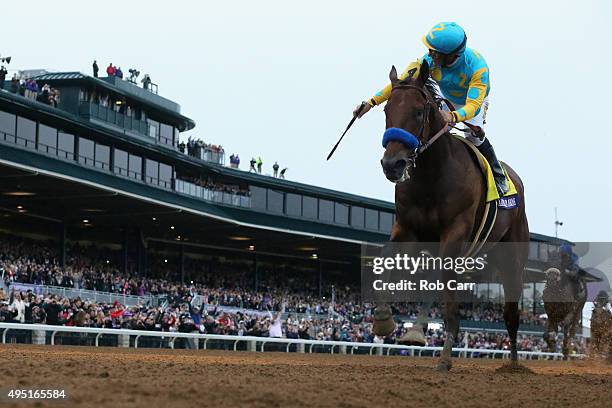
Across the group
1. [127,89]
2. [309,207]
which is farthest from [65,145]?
[309,207]

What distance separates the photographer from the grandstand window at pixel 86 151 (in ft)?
116

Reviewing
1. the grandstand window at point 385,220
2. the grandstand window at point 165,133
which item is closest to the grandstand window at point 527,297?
the grandstand window at point 385,220

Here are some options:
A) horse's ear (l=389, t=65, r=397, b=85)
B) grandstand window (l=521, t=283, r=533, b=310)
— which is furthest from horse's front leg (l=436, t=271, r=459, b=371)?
grandstand window (l=521, t=283, r=533, b=310)

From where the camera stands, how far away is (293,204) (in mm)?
46188

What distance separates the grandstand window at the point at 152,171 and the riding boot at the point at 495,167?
30566 mm

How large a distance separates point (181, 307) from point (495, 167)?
1917cm

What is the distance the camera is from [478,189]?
29.4ft

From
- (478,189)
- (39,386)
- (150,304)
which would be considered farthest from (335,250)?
(39,386)

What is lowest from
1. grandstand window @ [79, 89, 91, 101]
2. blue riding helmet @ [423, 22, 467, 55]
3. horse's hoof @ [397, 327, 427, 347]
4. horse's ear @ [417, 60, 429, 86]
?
horse's hoof @ [397, 327, 427, 347]

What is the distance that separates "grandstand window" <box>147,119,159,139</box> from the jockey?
38288mm

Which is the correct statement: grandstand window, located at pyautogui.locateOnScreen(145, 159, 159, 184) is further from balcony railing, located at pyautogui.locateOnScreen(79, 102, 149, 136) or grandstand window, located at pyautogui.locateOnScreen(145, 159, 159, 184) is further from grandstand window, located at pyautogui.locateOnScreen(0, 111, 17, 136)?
grandstand window, located at pyautogui.locateOnScreen(0, 111, 17, 136)

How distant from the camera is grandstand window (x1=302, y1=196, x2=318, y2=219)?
154 feet

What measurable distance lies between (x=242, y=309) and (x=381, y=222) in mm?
19178

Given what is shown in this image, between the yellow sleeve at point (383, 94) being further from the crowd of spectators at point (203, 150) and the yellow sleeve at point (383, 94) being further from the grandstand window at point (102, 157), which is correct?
the crowd of spectators at point (203, 150)
